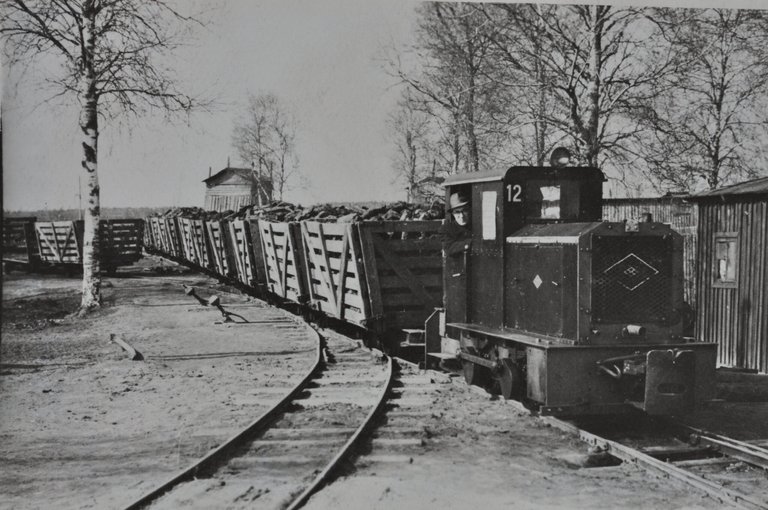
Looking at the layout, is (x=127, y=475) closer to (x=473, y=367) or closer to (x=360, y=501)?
(x=360, y=501)

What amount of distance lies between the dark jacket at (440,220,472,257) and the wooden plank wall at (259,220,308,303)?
15.6 feet

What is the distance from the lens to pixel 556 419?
575 centimetres

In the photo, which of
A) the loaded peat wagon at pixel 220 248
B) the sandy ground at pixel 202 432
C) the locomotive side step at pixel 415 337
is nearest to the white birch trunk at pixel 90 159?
the sandy ground at pixel 202 432

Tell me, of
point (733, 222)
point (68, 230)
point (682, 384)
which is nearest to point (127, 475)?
point (682, 384)

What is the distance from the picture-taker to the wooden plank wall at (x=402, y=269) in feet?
28.6

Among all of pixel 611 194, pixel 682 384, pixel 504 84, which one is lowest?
pixel 682 384

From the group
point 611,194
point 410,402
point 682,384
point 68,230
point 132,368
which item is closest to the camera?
point 682,384

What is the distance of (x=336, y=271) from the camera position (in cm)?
977

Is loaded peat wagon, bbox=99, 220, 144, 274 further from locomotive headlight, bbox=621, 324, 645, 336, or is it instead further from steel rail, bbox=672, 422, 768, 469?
steel rail, bbox=672, 422, 768, 469

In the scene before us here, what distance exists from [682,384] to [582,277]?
106 centimetres

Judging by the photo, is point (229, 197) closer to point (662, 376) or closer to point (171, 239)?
point (171, 239)

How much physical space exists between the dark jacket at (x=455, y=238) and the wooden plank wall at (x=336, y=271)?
2016 millimetres

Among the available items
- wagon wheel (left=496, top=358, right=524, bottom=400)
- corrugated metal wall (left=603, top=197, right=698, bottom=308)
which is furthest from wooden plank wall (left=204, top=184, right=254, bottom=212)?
wagon wheel (left=496, top=358, right=524, bottom=400)

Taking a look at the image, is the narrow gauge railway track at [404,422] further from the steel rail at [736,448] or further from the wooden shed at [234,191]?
the wooden shed at [234,191]
